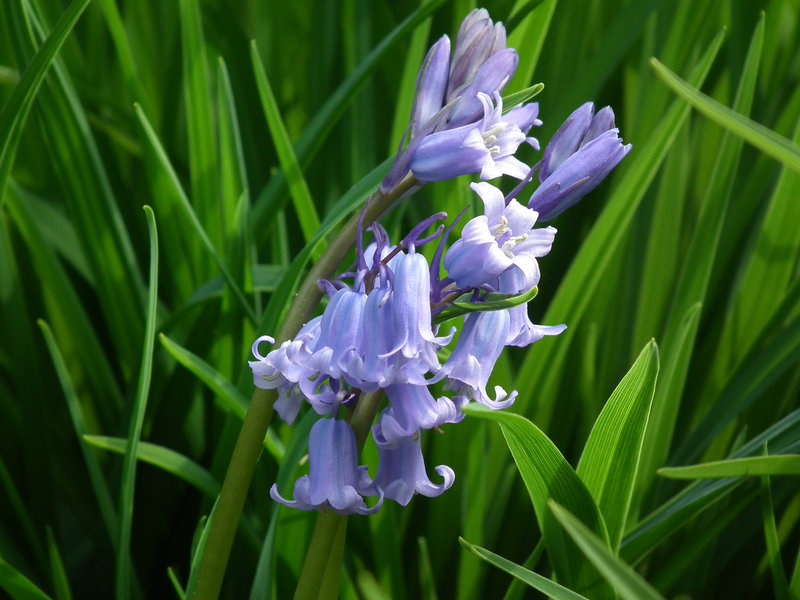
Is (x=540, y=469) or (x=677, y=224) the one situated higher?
(x=677, y=224)

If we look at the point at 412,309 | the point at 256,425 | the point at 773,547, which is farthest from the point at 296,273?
the point at 773,547

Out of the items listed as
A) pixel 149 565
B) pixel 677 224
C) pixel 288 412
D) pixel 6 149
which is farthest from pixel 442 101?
pixel 149 565

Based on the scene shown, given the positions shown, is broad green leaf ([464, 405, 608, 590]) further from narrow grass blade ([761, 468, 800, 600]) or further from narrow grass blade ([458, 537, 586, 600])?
narrow grass blade ([761, 468, 800, 600])

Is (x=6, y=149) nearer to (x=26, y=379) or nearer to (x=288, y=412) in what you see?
(x=26, y=379)

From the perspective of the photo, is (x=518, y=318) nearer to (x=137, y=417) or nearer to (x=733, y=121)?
(x=733, y=121)

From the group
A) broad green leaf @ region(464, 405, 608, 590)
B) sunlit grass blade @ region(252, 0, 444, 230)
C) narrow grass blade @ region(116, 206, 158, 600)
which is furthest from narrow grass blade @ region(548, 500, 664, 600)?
sunlit grass blade @ region(252, 0, 444, 230)
